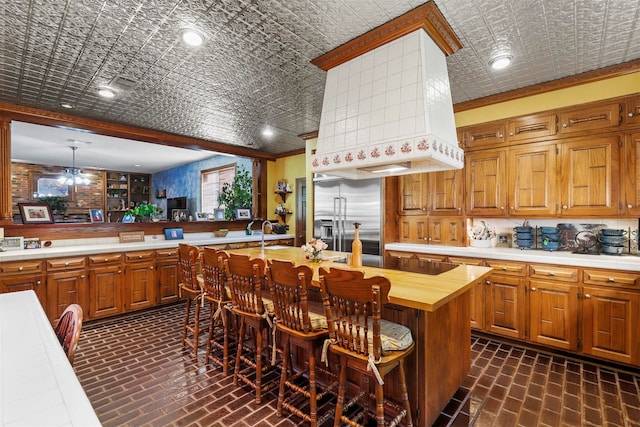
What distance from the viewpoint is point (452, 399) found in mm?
2238

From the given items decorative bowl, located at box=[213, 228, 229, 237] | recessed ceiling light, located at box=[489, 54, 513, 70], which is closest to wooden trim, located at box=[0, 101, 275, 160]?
decorative bowl, located at box=[213, 228, 229, 237]

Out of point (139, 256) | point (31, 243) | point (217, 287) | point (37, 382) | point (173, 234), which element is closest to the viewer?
point (37, 382)

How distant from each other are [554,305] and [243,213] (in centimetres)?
532

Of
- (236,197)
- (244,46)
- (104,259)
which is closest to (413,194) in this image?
(244,46)

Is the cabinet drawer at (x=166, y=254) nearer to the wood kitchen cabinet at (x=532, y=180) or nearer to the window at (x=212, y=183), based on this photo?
the window at (x=212, y=183)

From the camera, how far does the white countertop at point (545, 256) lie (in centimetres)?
265

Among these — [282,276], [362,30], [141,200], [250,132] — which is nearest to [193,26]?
[362,30]

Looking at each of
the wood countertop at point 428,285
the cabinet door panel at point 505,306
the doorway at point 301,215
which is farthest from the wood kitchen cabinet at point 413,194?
the doorway at point 301,215

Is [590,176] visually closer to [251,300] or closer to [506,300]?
[506,300]

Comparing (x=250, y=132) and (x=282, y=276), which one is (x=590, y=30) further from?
(x=250, y=132)

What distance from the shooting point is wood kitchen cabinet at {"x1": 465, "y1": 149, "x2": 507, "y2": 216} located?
3533 millimetres

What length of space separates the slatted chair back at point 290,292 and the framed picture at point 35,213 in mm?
3891

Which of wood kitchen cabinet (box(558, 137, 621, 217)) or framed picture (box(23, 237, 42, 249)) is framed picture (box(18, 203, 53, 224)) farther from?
wood kitchen cabinet (box(558, 137, 621, 217))

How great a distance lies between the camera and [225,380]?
2508 mm
